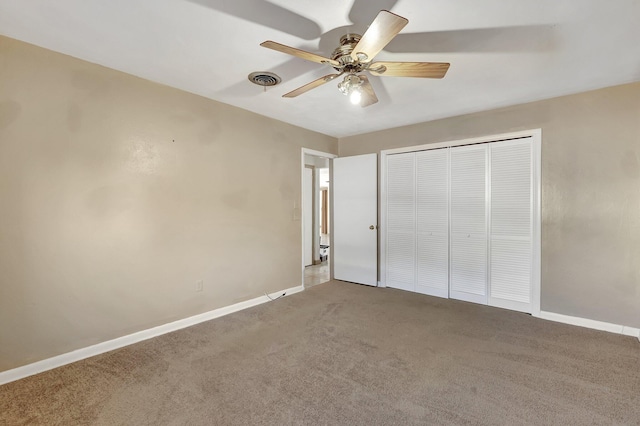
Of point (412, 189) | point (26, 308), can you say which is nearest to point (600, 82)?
point (412, 189)

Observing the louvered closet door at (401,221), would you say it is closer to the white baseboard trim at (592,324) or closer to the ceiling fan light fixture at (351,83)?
the white baseboard trim at (592,324)

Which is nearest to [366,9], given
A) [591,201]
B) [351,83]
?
[351,83]

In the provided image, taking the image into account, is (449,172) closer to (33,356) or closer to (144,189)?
(144,189)

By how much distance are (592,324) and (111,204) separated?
15.9ft

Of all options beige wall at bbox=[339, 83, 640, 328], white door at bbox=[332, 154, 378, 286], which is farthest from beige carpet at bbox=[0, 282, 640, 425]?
white door at bbox=[332, 154, 378, 286]

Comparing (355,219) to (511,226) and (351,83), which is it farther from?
(351,83)

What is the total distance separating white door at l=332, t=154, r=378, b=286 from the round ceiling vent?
219 cm

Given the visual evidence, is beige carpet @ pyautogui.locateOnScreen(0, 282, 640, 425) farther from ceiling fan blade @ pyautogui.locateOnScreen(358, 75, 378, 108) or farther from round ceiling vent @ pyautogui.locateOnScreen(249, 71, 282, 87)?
round ceiling vent @ pyautogui.locateOnScreen(249, 71, 282, 87)

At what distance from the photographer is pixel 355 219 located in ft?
15.4

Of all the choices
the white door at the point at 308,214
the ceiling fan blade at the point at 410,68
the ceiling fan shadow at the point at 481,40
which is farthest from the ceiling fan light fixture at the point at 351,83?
the white door at the point at 308,214

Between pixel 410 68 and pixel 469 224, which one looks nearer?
pixel 410 68

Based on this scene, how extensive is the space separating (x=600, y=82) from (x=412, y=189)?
217 centimetres

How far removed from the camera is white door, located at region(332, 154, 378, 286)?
4516mm

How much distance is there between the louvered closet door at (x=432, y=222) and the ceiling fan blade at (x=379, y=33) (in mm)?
2512
